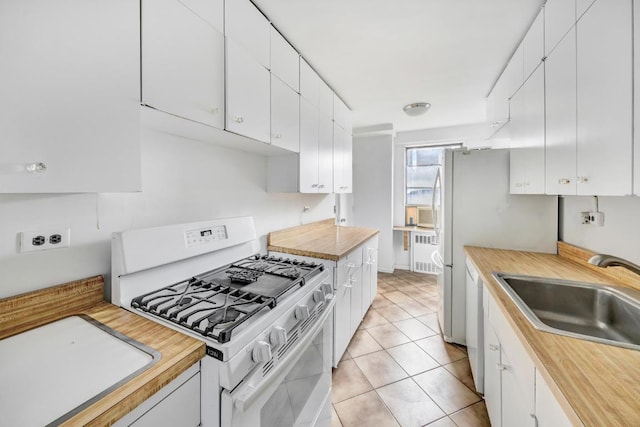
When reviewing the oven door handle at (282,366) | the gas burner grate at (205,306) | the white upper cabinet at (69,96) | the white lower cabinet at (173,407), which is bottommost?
the oven door handle at (282,366)

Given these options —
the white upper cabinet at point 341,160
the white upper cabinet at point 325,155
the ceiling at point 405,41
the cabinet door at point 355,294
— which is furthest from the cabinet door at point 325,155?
the cabinet door at point 355,294

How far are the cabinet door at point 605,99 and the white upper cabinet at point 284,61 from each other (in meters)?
1.52

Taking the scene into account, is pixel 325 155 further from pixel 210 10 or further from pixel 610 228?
pixel 610 228

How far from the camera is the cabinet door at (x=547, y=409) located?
25.3 inches

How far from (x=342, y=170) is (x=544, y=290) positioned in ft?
Answer: 6.67

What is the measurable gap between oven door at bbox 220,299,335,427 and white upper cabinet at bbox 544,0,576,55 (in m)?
1.82

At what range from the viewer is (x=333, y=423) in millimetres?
1508

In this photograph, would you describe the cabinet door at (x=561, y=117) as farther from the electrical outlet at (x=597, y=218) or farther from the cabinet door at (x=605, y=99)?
the electrical outlet at (x=597, y=218)

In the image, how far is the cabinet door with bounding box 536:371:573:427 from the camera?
2.10 feet

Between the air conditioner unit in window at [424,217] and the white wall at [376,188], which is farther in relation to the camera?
the air conditioner unit in window at [424,217]

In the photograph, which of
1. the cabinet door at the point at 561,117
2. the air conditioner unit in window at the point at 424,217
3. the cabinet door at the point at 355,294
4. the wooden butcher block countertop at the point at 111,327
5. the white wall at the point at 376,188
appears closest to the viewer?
the wooden butcher block countertop at the point at 111,327

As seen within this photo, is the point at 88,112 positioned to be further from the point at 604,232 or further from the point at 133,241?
the point at 604,232

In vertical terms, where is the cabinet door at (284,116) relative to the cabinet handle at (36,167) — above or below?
above

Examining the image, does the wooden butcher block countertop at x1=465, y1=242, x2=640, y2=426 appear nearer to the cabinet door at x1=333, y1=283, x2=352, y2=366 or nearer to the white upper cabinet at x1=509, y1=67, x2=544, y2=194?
the white upper cabinet at x1=509, y1=67, x2=544, y2=194
